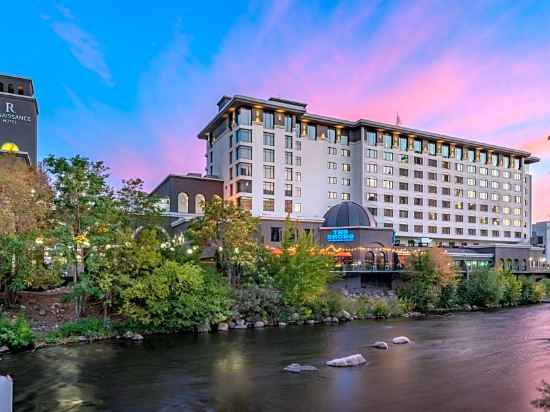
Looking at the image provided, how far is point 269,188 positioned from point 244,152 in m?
5.82

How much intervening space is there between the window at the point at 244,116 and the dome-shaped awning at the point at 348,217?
15.9m

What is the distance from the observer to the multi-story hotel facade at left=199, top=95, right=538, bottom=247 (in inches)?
2438

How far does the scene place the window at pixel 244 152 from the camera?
60.7 meters

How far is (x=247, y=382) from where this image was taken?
16594 millimetres

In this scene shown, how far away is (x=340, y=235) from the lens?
55500mm

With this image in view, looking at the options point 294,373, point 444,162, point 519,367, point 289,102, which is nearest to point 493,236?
point 444,162

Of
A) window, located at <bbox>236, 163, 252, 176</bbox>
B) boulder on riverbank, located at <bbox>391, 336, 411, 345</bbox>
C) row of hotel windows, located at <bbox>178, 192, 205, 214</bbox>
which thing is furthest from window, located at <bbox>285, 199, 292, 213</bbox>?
boulder on riverbank, located at <bbox>391, 336, 411, 345</bbox>

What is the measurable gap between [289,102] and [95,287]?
4763 centimetres

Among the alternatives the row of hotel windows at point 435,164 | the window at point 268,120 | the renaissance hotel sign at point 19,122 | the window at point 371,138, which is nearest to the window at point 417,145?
the row of hotel windows at point 435,164

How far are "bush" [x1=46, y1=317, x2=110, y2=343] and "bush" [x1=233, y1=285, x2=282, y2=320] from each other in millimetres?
8454

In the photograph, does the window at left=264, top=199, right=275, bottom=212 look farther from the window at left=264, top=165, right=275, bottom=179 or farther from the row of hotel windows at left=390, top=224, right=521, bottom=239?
the row of hotel windows at left=390, top=224, right=521, bottom=239

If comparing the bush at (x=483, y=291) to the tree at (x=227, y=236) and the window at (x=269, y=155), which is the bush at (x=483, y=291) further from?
the window at (x=269, y=155)

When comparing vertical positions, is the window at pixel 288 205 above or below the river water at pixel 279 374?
above

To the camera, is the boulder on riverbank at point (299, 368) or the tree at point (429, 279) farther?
the tree at point (429, 279)
